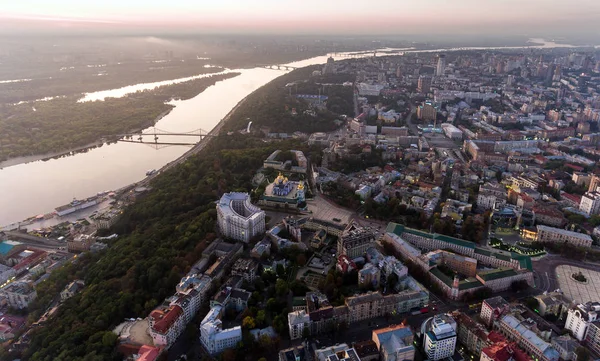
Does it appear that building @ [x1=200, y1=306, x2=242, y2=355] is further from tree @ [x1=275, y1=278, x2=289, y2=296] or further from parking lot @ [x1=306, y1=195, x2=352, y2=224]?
parking lot @ [x1=306, y1=195, x2=352, y2=224]

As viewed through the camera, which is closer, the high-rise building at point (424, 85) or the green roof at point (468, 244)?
the green roof at point (468, 244)

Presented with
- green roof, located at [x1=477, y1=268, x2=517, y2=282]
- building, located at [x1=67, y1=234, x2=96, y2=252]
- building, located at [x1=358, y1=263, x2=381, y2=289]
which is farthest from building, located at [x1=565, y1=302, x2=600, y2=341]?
building, located at [x1=67, y1=234, x2=96, y2=252]

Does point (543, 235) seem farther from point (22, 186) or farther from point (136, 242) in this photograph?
point (22, 186)

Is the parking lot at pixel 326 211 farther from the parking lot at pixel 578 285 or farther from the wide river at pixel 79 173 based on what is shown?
the wide river at pixel 79 173

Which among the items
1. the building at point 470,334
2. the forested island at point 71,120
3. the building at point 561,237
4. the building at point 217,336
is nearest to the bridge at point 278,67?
the forested island at point 71,120

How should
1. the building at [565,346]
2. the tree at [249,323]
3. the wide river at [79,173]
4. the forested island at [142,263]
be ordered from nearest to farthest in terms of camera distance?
1. the building at [565,346]
2. the forested island at [142,263]
3. the tree at [249,323]
4. the wide river at [79,173]

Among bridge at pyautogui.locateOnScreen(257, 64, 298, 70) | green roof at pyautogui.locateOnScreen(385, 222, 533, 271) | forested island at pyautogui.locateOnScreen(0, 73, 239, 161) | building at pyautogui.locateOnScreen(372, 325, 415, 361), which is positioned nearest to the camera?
building at pyautogui.locateOnScreen(372, 325, 415, 361)
